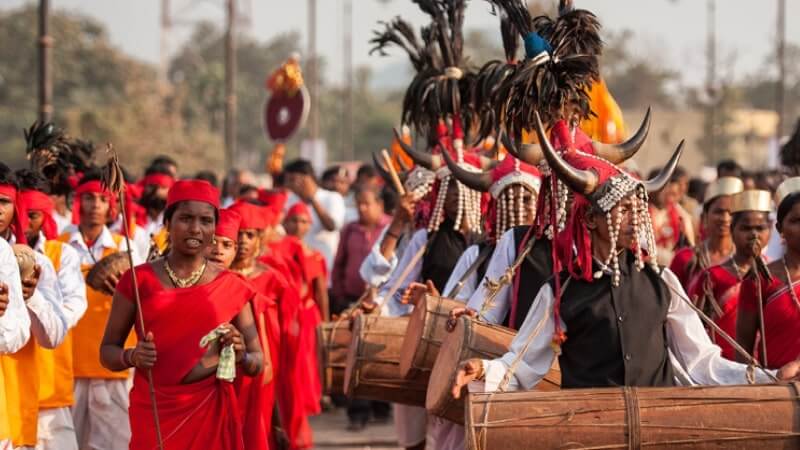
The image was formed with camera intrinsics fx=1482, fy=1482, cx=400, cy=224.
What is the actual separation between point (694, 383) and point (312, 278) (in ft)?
21.1

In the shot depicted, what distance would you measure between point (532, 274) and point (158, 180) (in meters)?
5.67

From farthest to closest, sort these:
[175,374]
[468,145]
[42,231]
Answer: [468,145] < [42,231] < [175,374]

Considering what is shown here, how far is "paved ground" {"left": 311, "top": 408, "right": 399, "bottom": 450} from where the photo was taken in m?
12.6

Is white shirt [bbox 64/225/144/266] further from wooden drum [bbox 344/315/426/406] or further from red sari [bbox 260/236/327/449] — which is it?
wooden drum [bbox 344/315/426/406]

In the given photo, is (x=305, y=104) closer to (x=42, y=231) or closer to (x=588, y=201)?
(x=42, y=231)

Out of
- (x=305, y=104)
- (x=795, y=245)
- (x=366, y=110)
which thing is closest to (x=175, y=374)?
(x=795, y=245)

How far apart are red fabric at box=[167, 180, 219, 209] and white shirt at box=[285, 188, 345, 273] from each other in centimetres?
810

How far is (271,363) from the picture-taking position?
8852 mm

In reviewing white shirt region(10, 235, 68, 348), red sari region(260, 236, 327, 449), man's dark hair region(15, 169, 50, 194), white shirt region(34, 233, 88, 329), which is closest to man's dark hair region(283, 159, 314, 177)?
red sari region(260, 236, 327, 449)

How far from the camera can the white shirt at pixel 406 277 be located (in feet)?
31.2

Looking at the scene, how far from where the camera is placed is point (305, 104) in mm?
18172

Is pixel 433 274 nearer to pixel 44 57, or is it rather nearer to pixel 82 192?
pixel 82 192

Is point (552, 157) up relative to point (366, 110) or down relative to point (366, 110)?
down

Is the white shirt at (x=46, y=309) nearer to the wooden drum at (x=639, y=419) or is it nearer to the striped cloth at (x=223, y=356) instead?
the striped cloth at (x=223, y=356)
